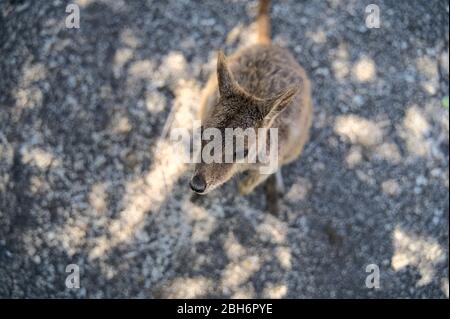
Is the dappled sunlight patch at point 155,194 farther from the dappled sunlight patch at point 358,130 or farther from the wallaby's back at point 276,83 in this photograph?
the dappled sunlight patch at point 358,130

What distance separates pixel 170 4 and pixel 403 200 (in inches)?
130

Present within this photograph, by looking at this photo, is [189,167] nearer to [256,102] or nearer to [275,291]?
[275,291]

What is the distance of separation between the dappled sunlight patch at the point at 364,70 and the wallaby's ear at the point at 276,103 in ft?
7.31

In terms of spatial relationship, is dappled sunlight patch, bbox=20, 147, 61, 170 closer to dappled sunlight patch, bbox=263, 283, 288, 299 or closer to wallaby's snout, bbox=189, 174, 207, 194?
wallaby's snout, bbox=189, 174, 207, 194

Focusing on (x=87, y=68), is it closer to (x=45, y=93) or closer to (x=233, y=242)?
(x=45, y=93)

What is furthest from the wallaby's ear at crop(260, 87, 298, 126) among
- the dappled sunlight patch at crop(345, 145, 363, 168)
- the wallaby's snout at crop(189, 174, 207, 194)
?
the dappled sunlight patch at crop(345, 145, 363, 168)

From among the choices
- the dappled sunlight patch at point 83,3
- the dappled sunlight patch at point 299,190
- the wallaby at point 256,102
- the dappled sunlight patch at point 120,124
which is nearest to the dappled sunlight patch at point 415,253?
the dappled sunlight patch at point 299,190

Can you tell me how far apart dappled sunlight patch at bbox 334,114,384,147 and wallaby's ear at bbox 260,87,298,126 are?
1.98 meters

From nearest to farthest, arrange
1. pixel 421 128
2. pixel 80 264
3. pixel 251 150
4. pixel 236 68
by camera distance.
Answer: pixel 251 150 < pixel 236 68 < pixel 80 264 < pixel 421 128

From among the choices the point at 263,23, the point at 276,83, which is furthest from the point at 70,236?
the point at 263,23

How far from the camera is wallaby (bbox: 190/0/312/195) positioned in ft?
11.6

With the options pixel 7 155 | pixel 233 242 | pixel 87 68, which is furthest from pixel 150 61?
pixel 233 242

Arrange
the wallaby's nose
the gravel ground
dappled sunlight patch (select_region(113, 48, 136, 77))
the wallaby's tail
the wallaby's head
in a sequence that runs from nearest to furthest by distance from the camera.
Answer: the wallaby's head → the wallaby's nose → the wallaby's tail → the gravel ground → dappled sunlight patch (select_region(113, 48, 136, 77))

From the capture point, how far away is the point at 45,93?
5082 mm
